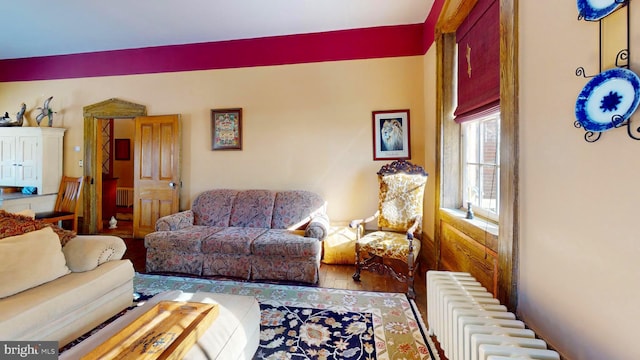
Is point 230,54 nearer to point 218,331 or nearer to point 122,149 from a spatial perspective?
point 218,331

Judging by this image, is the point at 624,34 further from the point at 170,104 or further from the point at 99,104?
the point at 99,104

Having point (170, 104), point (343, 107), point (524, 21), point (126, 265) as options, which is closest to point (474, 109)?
point (524, 21)

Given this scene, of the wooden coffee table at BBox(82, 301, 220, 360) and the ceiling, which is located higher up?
the ceiling

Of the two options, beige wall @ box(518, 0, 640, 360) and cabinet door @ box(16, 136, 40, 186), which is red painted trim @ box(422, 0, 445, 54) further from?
cabinet door @ box(16, 136, 40, 186)

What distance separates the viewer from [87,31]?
387 centimetres

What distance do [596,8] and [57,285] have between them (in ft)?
10.5

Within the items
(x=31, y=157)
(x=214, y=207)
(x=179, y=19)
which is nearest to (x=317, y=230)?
(x=214, y=207)

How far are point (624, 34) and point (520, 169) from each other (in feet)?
2.33

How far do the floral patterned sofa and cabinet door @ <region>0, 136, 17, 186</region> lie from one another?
371 cm

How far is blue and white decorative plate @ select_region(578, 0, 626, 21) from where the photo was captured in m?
0.91

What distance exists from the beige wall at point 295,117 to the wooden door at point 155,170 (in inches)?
6.0

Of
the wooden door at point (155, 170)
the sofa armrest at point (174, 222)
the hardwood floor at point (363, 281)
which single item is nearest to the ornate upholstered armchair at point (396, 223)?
the hardwood floor at point (363, 281)

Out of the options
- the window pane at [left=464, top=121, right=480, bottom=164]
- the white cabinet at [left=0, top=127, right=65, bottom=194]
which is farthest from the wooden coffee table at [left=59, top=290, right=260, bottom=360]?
the white cabinet at [left=0, top=127, right=65, bottom=194]

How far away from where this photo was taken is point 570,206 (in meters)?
1.13
